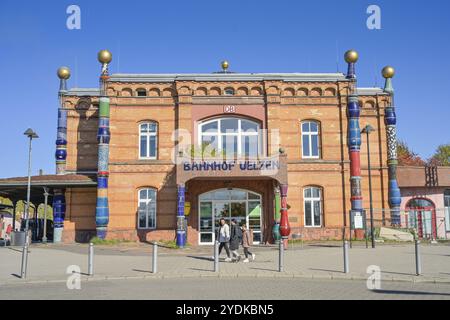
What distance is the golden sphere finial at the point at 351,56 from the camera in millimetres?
26156

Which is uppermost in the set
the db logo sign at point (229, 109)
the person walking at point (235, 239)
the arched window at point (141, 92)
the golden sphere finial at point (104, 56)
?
the golden sphere finial at point (104, 56)

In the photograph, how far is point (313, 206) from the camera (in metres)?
25.4

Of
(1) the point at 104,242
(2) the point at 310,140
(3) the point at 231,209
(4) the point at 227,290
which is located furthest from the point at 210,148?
(4) the point at 227,290

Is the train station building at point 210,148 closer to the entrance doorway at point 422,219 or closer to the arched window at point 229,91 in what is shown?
the arched window at point 229,91

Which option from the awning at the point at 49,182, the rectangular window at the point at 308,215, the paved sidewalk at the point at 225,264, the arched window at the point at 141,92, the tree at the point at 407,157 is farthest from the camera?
the tree at the point at 407,157

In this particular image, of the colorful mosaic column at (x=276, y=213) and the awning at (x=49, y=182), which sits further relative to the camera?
the colorful mosaic column at (x=276, y=213)

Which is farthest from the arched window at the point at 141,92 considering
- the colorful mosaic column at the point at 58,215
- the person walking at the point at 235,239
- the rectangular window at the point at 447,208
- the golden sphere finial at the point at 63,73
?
the rectangular window at the point at 447,208

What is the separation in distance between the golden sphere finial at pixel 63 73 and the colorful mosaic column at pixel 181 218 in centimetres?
1018

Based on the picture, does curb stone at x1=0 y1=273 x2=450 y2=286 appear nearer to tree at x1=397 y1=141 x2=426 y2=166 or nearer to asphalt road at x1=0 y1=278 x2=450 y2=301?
asphalt road at x1=0 y1=278 x2=450 y2=301

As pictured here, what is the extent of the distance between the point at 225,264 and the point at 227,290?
522cm

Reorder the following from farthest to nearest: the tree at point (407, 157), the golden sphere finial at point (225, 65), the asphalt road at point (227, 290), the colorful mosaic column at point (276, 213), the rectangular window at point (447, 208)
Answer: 1. the tree at point (407, 157)
2. the golden sphere finial at point (225, 65)
3. the rectangular window at point (447, 208)
4. the colorful mosaic column at point (276, 213)
5. the asphalt road at point (227, 290)

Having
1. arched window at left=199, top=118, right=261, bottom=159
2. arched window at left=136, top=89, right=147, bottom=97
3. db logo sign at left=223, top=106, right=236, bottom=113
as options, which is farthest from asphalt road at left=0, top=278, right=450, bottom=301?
arched window at left=136, top=89, right=147, bottom=97

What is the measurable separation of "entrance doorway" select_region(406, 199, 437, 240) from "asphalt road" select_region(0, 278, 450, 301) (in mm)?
16919
